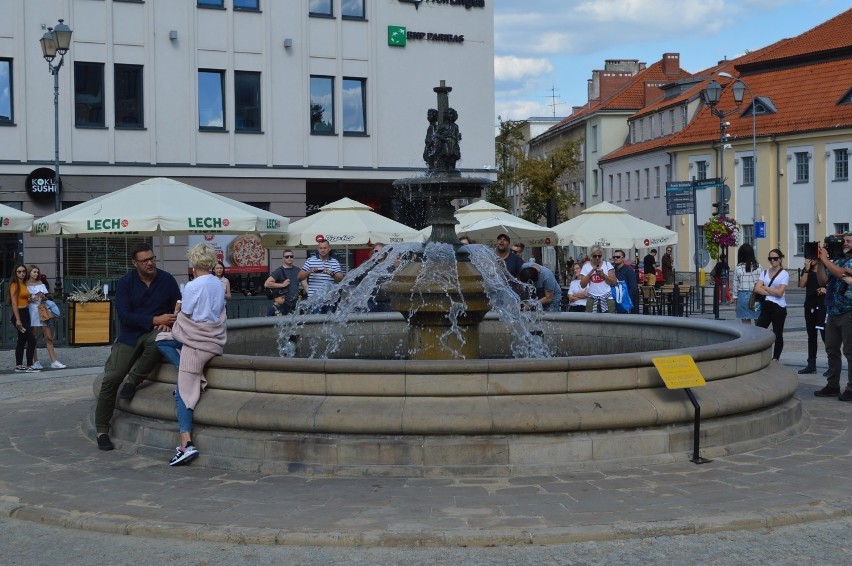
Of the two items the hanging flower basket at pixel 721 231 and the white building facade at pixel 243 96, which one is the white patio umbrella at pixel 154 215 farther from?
the hanging flower basket at pixel 721 231

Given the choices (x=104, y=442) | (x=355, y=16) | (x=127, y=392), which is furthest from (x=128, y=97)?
(x=104, y=442)

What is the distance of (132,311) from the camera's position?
10.4m

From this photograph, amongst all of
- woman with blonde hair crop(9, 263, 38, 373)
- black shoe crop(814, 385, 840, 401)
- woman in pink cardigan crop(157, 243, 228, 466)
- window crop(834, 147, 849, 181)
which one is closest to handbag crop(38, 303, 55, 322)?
woman with blonde hair crop(9, 263, 38, 373)

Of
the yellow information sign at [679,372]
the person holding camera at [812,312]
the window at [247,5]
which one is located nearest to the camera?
the yellow information sign at [679,372]

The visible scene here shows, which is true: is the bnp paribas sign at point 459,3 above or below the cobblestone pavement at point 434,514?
above

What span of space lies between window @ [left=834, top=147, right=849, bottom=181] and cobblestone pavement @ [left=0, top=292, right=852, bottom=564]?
49.4m

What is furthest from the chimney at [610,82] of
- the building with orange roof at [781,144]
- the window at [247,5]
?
the window at [247,5]

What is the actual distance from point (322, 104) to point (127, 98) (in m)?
6.07

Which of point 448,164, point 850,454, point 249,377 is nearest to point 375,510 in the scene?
point 249,377

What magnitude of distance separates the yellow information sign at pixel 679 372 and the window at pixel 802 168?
51550 mm

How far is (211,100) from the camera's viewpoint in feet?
113

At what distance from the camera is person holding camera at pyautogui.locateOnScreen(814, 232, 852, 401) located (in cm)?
1293

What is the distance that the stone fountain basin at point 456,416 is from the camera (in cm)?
891

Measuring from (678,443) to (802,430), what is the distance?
212cm
